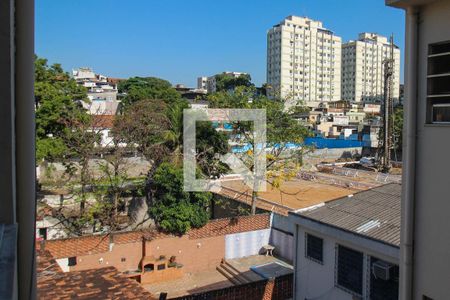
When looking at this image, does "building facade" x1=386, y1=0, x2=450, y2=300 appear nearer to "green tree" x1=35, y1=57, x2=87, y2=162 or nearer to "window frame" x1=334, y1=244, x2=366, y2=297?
"window frame" x1=334, y1=244, x2=366, y2=297

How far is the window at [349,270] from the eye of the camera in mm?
6566

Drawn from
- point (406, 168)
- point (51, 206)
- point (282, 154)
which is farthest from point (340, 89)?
point (406, 168)

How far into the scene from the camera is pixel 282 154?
46.9 feet

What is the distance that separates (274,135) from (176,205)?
440 centimetres

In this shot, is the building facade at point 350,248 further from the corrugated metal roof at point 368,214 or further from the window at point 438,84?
the window at point 438,84

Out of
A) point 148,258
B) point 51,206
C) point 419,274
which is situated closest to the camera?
point 419,274

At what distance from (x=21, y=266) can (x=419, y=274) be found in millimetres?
3268

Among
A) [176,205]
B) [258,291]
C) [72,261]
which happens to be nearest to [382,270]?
[258,291]

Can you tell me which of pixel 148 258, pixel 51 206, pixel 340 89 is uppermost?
pixel 340 89

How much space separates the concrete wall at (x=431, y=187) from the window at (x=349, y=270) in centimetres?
301

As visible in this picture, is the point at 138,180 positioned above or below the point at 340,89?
below

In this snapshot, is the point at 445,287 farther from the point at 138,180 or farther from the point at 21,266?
the point at 138,180

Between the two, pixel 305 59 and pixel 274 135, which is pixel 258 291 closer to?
pixel 274 135

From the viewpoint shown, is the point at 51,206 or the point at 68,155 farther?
the point at 68,155
